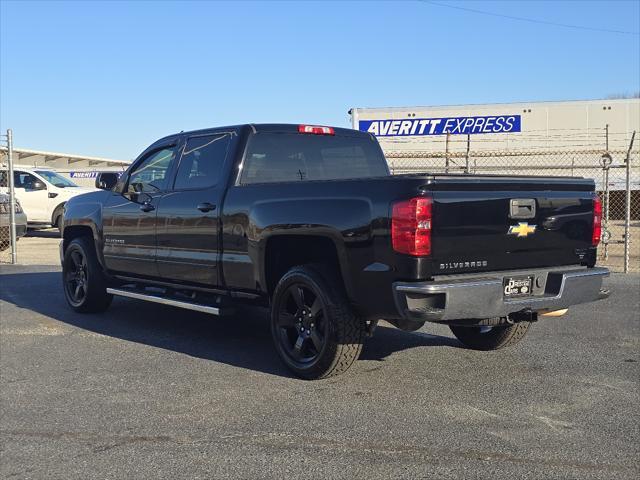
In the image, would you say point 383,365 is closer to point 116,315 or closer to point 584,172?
point 116,315

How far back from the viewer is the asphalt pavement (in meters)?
3.62

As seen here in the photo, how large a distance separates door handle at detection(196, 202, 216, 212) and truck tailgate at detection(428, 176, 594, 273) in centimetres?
223

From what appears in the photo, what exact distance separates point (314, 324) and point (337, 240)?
77 cm

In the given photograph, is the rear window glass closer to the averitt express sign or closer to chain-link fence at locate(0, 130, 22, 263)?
chain-link fence at locate(0, 130, 22, 263)

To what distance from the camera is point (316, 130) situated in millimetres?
6465

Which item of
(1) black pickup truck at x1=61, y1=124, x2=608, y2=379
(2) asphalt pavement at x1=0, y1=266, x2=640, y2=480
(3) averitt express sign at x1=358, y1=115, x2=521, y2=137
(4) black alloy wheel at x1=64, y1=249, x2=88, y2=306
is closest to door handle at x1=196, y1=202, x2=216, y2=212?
(1) black pickup truck at x1=61, y1=124, x2=608, y2=379

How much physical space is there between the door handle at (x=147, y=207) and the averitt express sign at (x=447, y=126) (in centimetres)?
1795

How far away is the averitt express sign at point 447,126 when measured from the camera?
2381 cm

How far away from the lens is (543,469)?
11.5 ft

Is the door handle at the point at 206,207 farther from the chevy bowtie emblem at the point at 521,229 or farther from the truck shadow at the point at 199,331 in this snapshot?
the chevy bowtie emblem at the point at 521,229

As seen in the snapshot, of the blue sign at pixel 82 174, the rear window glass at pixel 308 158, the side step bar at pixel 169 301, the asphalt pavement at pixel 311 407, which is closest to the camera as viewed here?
the asphalt pavement at pixel 311 407

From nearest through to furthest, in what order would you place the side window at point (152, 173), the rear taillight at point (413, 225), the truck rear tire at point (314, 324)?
the rear taillight at point (413, 225) < the truck rear tire at point (314, 324) < the side window at point (152, 173)

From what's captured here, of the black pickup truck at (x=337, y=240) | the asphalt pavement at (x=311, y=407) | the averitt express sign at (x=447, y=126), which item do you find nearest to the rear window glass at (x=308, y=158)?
the black pickup truck at (x=337, y=240)

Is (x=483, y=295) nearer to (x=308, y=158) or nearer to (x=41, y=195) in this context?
(x=308, y=158)
